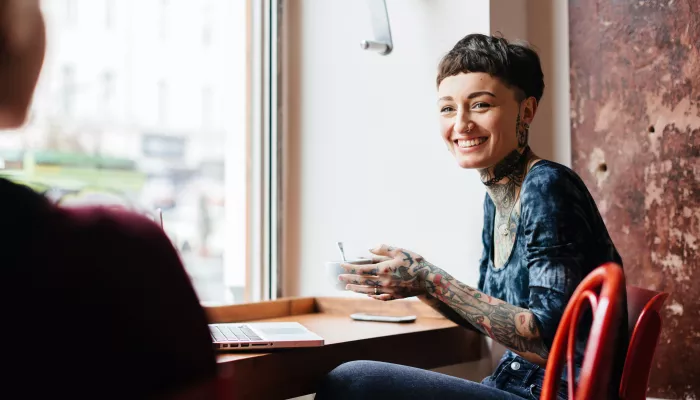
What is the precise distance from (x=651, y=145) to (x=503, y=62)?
1.55 ft

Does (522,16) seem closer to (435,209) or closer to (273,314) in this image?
(435,209)

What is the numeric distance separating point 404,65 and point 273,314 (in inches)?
31.2

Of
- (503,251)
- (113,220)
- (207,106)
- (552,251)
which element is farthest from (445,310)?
(113,220)

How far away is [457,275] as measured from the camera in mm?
1903

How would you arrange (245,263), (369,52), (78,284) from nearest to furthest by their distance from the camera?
1. (78,284)
2. (369,52)
3. (245,263)

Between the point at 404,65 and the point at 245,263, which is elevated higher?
the point at 404,65

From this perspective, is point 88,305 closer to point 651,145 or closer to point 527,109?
point 527,109

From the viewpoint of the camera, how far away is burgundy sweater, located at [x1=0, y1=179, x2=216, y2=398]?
1.52 ft

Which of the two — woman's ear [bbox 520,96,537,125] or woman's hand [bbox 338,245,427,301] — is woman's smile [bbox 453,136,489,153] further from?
woman's hand [bbox 338,245,427,301]

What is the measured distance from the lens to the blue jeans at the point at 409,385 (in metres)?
1.37

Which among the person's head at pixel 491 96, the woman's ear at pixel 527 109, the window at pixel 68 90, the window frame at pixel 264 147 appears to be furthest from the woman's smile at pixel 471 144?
the window at pixel 68 90

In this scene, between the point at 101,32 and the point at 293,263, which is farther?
the point at 293,263

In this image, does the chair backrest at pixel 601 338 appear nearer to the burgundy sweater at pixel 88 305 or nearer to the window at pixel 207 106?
the burgundy sweater at pixel 88 305

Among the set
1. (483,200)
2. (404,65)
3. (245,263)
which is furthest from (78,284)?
(245,263)
